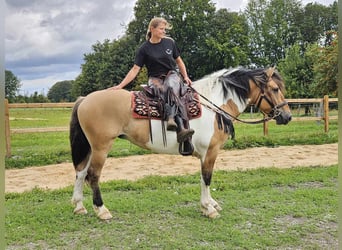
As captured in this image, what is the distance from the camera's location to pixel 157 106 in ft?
11.8

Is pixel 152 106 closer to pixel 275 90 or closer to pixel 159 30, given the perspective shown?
pixel 159 30

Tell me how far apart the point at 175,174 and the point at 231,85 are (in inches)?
97.9

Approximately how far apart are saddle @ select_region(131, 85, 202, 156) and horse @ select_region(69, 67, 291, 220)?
6 cm

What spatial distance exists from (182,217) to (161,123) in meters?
1.12

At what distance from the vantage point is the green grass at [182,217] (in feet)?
9.98

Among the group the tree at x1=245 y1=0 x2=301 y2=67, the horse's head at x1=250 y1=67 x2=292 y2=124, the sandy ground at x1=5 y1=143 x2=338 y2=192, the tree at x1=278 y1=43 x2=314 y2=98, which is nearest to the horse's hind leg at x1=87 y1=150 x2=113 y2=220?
the sandy ground at x1=5 y1=143 x2=338 y2=192

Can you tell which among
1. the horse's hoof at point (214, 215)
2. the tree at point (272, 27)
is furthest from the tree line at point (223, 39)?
the horse's hoof at point (214, 215)

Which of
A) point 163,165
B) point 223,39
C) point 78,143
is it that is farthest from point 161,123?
point 223,39

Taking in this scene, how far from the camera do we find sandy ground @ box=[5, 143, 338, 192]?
554 centimetres

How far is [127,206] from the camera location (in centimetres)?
403

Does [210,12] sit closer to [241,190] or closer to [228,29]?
[228,29]

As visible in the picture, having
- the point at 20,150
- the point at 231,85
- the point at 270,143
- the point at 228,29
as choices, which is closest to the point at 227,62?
the point at 228,29

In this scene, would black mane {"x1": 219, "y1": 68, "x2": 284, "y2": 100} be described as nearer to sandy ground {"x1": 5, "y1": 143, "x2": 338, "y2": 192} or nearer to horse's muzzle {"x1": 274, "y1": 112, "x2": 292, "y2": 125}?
horse's muzzle {"x1": 274, "y1": 112, "x2": 292, "y2": 125}

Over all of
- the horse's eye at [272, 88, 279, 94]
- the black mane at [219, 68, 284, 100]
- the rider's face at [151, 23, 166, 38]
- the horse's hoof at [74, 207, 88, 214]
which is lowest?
the horse's hoof at [74, 207, 88, 214]
